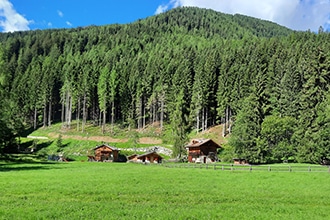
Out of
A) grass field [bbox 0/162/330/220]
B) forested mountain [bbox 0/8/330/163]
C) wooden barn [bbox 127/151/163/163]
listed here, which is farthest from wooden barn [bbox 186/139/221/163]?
grass field [bbox 0/162/330/220]

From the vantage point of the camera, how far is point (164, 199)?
20.0m

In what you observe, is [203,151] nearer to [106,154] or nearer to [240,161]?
[240,161]

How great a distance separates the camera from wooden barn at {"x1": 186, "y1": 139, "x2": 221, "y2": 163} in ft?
218

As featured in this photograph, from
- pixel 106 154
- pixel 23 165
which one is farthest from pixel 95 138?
pixel 23 165

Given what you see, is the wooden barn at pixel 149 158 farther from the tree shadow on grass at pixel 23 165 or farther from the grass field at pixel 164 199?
Answer: the grass field at pixel 164 199

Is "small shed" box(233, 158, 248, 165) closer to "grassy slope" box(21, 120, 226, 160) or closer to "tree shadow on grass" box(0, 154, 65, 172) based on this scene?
"grassy slope" box(21, 120, 226, 160)

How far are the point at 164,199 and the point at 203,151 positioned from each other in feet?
156

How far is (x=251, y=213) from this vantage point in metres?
16.8

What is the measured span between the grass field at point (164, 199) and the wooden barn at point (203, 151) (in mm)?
37109

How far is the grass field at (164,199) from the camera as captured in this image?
15.7 m

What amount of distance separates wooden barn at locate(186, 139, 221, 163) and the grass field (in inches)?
1461

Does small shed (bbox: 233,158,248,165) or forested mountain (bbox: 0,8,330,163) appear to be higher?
forested mountain (bbox: 0,8,330,163)

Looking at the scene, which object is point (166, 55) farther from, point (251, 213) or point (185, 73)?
point (251, 213)

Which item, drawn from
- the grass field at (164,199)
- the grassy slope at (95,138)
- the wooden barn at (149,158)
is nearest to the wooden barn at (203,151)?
the wooden barn at (149,158)
